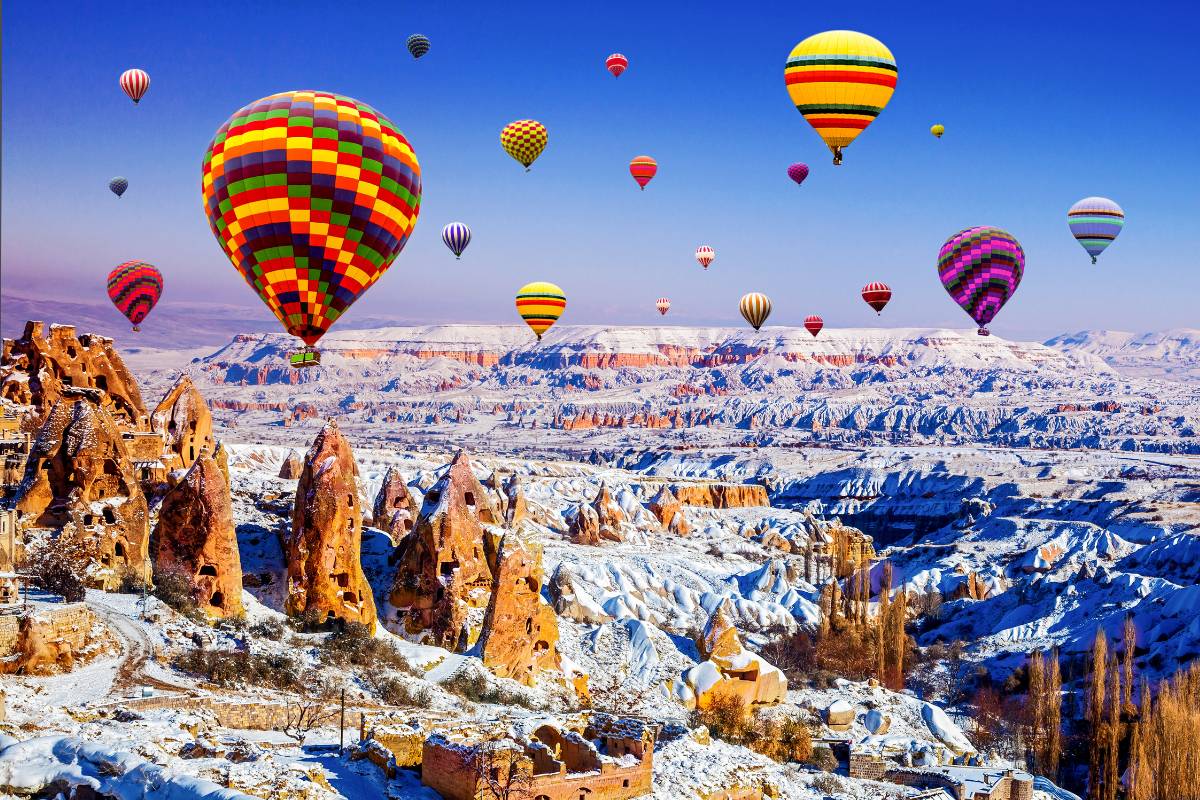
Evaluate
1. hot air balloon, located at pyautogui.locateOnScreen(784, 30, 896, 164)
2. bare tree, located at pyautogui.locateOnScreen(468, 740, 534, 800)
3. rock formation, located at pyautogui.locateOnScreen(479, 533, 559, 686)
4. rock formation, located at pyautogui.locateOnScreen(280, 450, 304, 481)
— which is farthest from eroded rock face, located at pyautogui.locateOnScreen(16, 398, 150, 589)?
hot air balloon, located at pyautogui.locateOnScreen(784, 30, 896, 164)

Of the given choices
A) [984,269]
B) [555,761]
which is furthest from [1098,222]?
[555,761]

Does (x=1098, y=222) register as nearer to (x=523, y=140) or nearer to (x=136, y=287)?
(x=523, y=140)

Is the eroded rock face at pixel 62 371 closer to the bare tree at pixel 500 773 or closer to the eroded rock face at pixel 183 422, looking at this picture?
the eroded rock face at pixel 183 422

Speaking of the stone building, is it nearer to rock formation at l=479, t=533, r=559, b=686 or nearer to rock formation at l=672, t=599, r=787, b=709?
rock formation at l=479, t=533, r=559, b=686

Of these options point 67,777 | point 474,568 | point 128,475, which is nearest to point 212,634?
point 128,475

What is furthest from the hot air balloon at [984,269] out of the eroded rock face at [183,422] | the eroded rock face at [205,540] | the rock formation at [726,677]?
the eroded rock face at [205,540]
